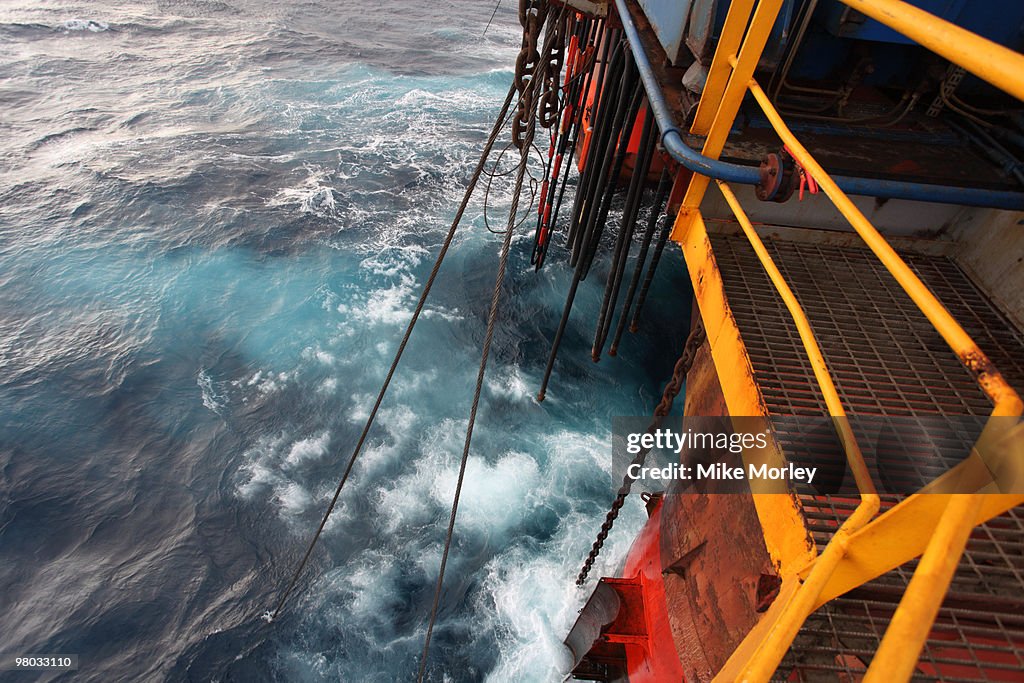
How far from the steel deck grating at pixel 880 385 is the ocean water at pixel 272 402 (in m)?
5.08

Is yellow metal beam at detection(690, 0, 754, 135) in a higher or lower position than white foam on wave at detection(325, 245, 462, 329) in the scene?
higher

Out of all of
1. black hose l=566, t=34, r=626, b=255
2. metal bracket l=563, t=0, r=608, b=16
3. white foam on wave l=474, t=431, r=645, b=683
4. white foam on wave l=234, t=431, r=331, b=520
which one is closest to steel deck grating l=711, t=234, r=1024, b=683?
black hose l=566, t=34, r=626, b=255

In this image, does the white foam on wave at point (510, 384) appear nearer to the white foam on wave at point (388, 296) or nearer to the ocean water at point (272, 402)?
the ocean water at point (272, 402)

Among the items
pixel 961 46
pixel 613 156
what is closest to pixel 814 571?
pixel 961 46

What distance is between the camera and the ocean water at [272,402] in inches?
259

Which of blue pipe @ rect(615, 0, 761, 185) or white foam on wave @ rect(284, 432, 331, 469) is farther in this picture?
white foam on wave @ rect(284, 432, 331, 469)

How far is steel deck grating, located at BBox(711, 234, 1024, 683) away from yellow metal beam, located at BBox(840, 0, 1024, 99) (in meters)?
1.87

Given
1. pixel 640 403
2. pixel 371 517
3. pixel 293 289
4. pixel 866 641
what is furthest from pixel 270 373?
pixel 866 641

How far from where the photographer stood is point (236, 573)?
6.91 m

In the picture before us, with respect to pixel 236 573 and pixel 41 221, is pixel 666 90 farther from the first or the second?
pixel 41 221

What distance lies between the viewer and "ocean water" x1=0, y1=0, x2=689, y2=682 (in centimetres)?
657

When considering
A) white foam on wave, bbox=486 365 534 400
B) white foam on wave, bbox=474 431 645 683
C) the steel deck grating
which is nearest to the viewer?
the steel deck grating

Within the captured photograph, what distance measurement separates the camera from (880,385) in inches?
119

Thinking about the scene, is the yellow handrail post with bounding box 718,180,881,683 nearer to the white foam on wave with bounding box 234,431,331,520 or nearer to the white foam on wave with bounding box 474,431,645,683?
the white foam on wave with bounding box 474,431,645,683
